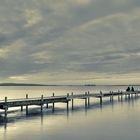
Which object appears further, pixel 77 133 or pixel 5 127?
pixel 5 127

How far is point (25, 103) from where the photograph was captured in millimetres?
43688

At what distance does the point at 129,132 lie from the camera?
3177 centimetres

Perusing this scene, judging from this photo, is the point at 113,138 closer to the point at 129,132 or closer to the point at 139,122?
the point at 129,132

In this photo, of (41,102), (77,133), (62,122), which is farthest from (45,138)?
(41,102)

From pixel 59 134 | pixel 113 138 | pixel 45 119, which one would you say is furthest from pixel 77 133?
pixel 45 119

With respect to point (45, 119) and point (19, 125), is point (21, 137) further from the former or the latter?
point (45, 119)

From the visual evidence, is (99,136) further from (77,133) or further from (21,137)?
(21,137)

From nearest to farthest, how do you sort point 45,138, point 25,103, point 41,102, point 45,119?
1. point 45,138
2. point 45,119
3. point 25,103
4. point 41,102

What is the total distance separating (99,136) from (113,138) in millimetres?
Result: 1814

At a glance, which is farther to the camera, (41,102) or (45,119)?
(41,102)

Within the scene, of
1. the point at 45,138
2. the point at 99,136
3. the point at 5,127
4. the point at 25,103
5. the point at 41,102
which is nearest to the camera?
the point at 45,138

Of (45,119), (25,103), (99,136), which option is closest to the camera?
(99,136)

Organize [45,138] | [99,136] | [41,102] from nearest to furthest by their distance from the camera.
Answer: [45,138], [99,136], [41,102]

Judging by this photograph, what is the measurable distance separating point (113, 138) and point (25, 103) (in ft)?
59.2
